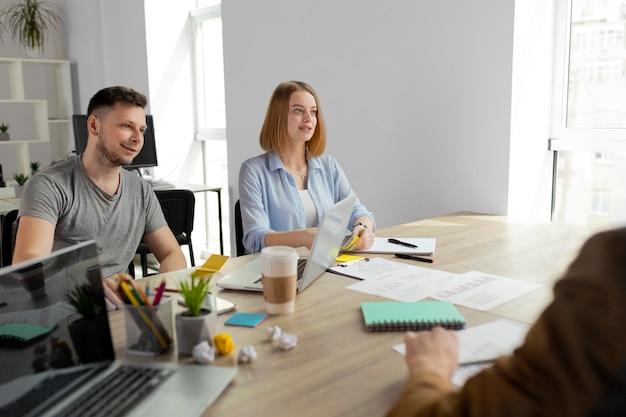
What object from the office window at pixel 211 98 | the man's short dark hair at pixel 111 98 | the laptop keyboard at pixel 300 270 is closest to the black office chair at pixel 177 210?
the man's short dark hair at pixel 111 98

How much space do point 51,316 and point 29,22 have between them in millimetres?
5048

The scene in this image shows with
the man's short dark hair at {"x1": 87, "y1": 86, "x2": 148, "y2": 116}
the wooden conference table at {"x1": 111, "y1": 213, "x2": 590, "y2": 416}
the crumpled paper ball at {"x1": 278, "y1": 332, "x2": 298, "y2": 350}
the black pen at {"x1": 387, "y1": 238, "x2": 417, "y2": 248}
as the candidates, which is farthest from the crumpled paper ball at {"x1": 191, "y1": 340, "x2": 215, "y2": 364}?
the man's short dark hair at {"x1": 87, "y1": 86, "x2": 148, "y2": 116}

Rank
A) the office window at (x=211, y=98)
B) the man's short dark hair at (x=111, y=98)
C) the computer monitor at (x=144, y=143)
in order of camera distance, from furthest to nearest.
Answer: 1. the office window at (x=211, y=98)
2. the computer monitor at (x=144, y=143)
3. the man's short dark hair at (x=111, y=98)

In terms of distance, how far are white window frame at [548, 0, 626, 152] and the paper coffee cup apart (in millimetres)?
1894

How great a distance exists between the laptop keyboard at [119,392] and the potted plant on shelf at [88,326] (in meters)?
0.05

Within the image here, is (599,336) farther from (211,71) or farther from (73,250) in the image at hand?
(211,71)

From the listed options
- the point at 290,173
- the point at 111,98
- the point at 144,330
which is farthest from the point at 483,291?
the point at 111,98

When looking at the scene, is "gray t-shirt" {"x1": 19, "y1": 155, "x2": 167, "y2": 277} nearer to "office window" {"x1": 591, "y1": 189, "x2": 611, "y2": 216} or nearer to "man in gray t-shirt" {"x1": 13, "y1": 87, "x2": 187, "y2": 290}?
"man in gray t-shirt" {"x1": 13, "y1": 87, "x2": 187, "y2": 290}

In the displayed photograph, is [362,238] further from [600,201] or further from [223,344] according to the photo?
[600,201]

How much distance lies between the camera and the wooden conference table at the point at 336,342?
3.08 ft

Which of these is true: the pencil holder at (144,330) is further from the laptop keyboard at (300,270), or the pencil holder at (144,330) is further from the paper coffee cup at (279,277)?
Answer: the laptop keyboard at (300,270)

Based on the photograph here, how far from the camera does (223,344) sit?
3.67ft

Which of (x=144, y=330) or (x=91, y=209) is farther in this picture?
(x=91, y=209)

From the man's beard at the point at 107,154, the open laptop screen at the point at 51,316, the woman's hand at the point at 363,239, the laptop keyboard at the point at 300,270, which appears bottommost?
the laptop keyboard at the point at 300,270
